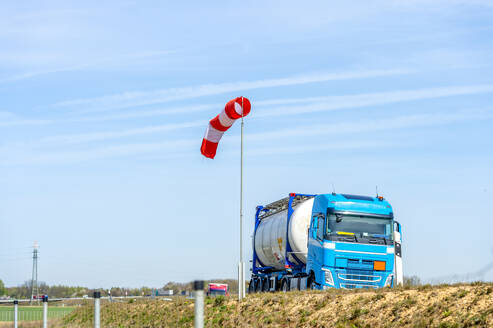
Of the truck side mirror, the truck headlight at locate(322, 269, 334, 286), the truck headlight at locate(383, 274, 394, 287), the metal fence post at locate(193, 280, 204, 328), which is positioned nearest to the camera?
the metal fence post at locate(193, 280, 204, 328)

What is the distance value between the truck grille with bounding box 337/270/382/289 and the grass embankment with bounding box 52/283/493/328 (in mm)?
3653

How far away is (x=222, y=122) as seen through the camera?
81.5ft

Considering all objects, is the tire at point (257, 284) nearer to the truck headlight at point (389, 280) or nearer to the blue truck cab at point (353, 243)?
the blue truck cab at point (353, 243)

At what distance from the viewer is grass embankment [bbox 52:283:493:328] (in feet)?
44.7

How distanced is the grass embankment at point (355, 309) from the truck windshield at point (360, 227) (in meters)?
4.11

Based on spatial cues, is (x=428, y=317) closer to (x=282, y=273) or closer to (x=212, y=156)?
(x=212, y=156)

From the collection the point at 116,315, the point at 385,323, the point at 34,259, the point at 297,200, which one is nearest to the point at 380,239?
the point at 297,200

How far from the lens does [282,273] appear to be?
3069cm

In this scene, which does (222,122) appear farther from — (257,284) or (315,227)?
(257,284)

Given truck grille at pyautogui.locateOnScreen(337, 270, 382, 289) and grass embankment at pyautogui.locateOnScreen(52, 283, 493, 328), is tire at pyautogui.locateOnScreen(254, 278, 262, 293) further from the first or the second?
truck grille at pyautogui.locateOnScreen(337, 270, 382, 289)

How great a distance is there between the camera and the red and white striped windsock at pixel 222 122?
24094 millimetres

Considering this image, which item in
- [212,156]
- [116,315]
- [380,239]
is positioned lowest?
[116,315]

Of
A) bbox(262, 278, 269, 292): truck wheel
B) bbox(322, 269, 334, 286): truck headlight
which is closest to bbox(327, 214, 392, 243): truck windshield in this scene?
bbox(322, 269, 334, 286): truck headlight

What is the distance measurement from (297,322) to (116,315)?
15177mm
